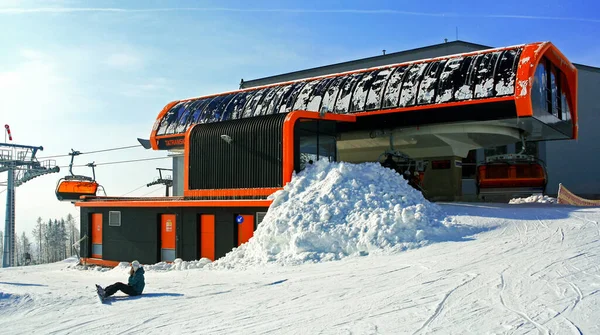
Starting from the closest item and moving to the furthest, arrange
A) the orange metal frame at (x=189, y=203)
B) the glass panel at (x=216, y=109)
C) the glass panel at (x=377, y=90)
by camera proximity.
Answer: the orange metal frame at (x=189, y=203)
the glass panel at (x=377, y=90)
the glass panel at (x=216, y=109)

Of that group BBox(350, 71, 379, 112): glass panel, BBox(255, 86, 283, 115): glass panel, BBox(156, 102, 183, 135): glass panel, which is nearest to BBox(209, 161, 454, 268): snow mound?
BBox(350, 71, 379, 112): glass panel

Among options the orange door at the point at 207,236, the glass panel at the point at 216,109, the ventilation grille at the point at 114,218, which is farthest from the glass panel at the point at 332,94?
the ventilation grille at the point at 114,218

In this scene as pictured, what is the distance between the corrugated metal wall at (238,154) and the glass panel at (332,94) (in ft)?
19.2

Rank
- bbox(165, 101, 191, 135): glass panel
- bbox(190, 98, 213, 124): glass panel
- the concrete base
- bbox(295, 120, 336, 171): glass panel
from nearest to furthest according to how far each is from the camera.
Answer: bbox(295, 120, 336, 171): glass panel, the concrete base, bbox(190, 98, 213, 124): glass panel, bbox(165, 101, 191, 135): glass panel

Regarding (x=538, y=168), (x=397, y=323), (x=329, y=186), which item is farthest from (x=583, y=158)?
(x=397, y=323)

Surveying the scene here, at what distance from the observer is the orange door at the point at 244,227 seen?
56.7 feet

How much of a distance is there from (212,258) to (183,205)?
2343mm

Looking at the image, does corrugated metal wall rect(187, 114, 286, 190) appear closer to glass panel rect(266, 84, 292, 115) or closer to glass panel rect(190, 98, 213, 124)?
glass panel rect(266, 84, 292, 115)

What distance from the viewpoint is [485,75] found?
66.8 feet

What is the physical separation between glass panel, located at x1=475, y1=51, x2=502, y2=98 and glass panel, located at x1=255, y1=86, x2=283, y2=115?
9704mm

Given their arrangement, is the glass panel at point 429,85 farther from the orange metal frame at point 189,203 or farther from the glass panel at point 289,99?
the orange metal frame at point 189,203

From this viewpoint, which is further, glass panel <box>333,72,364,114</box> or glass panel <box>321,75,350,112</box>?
glass panel <box>321,75,350,112</box>

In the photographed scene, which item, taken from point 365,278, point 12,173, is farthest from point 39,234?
point 365,278

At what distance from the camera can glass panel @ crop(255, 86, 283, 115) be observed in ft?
85.5
